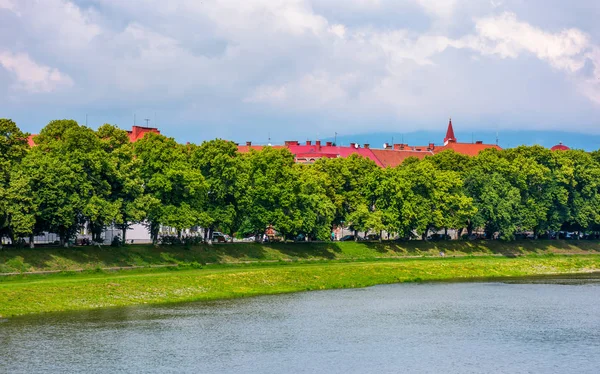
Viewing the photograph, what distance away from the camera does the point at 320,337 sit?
70500 mm

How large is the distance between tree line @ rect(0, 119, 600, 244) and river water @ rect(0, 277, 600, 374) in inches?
1003

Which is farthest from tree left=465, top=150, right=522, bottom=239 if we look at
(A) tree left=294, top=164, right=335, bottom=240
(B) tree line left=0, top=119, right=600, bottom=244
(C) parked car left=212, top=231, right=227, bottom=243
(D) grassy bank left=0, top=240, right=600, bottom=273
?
(C) parked car left=212, top=231, right=227, bottom=243

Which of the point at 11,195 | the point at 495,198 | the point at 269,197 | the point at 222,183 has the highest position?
the point at 495,198

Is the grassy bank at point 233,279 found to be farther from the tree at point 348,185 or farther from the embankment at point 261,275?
the tree at point 348,185

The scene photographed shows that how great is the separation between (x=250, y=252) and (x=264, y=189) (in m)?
10.2

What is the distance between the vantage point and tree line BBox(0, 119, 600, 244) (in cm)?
10544

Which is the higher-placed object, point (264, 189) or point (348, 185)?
point (348, 185)

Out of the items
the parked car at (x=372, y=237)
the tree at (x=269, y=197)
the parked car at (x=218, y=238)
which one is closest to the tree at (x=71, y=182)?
the tree at (x=269, y=197)

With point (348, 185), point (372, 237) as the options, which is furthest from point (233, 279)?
point (372, 237)

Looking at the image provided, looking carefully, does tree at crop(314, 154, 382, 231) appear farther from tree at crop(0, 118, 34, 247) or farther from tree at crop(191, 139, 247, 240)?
tree at crop(0, 118, 34, 247)

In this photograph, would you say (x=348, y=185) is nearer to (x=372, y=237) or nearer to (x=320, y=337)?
(x=372, y=237)

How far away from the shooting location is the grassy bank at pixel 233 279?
281ft

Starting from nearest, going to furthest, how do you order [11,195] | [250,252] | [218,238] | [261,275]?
[11,195] → [261,275] → [250,252] → [218,238]

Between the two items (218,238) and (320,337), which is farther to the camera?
(218,238)
